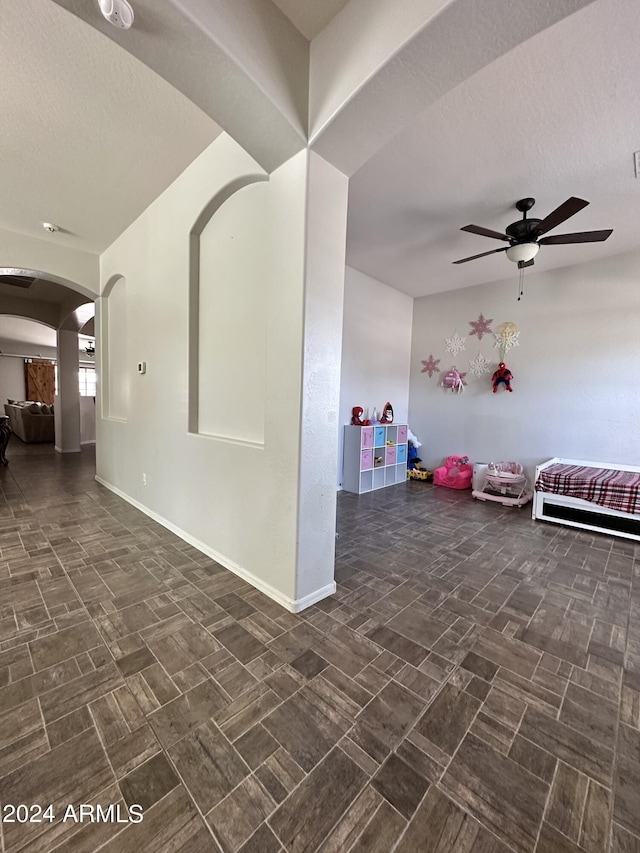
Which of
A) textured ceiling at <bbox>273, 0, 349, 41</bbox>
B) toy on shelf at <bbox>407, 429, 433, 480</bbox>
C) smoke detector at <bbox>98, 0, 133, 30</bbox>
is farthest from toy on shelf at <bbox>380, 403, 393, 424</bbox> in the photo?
smoke detector at <bbox>98, 0, 133, 30</bbox>

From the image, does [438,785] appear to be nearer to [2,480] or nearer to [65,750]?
[65,750]

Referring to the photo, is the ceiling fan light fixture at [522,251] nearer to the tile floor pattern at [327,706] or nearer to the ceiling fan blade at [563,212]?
the ceiling fan blade at [563,212]

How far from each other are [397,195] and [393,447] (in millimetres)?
3480

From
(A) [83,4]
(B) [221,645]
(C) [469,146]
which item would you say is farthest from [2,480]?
(C) [469,146]

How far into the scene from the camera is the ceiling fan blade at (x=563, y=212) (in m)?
2.43

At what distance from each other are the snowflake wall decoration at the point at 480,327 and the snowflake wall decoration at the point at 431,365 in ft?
2.39

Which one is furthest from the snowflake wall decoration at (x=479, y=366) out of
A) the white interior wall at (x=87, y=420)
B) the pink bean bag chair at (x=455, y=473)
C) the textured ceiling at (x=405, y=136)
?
the white interior wall at (x=87, y=420)

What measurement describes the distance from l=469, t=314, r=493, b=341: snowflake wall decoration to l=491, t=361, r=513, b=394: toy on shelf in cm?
55

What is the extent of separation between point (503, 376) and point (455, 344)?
1.01m

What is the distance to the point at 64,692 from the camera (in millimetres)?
1488

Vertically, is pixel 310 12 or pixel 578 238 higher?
pixel 310 12

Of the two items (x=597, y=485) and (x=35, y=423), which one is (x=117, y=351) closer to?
Answer: (x=597, y=485)

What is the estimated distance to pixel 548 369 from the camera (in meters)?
4.79

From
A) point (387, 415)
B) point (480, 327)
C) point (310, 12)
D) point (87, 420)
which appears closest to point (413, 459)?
point (387, 415)
